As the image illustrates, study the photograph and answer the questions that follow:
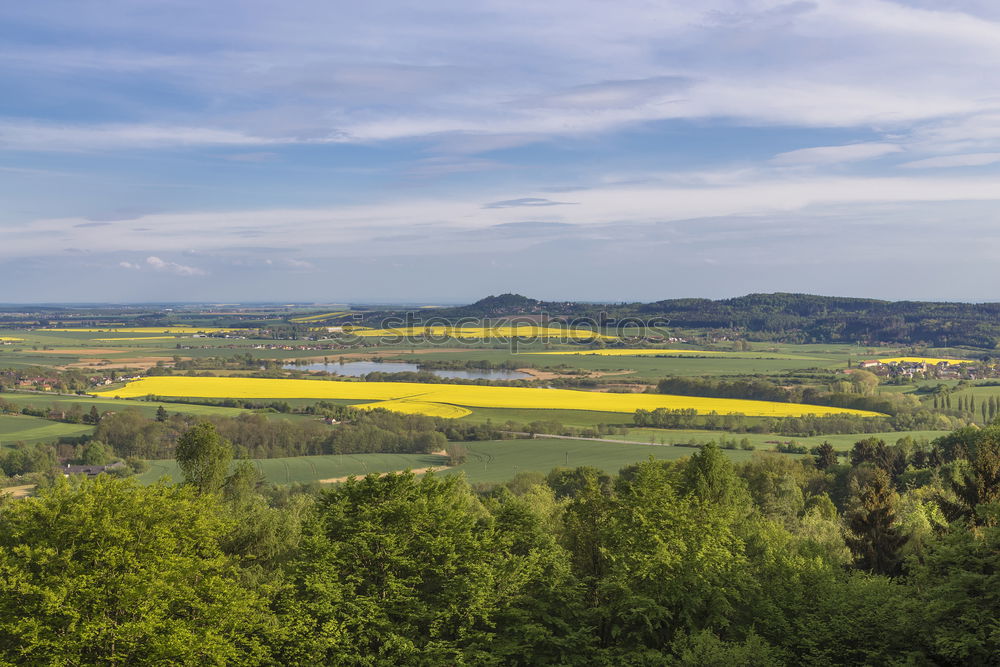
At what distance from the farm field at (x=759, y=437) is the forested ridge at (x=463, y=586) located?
204 ft

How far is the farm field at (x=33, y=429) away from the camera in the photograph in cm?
9756

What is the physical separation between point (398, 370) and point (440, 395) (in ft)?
152

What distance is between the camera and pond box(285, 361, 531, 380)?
170 metres

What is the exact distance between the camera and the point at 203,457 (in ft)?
129

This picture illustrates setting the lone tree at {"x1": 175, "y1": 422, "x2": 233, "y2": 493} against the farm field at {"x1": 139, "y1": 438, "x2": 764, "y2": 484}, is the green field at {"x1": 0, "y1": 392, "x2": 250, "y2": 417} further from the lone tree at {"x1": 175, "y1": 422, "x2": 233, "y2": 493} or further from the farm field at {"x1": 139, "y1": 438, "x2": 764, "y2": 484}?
the lone tree at {"x1": 175, "y1": 422, "x2": 233, "y2": 493}

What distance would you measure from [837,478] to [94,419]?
93992mm

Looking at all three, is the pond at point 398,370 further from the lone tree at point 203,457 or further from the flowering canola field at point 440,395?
the lone tree at point 203,457

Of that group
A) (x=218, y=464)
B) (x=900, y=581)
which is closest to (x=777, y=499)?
(x=900, y=581)

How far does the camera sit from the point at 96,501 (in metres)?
24.2

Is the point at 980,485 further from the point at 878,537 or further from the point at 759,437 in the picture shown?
the point at 759,437

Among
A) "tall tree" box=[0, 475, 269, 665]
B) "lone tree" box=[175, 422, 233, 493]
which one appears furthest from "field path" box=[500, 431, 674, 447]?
"tall tree" box=[0, 475, 269, 665]

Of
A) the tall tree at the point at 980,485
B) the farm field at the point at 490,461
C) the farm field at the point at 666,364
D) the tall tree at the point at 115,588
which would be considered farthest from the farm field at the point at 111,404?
the tall tree at the point at 980,485

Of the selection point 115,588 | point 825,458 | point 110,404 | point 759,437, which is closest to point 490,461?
point 825,458

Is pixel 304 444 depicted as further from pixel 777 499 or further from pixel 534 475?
pixel 777 499
